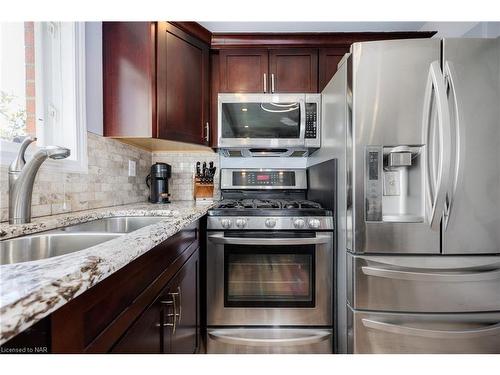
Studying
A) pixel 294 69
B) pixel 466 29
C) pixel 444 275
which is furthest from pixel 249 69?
pixel 444 275

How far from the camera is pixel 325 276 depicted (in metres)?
1.58

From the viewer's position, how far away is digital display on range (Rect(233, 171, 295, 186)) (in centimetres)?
224

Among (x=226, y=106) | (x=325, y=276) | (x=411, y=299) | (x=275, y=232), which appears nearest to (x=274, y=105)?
(x=226, y=106)

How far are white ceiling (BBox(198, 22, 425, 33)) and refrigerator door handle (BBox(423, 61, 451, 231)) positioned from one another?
973 mm

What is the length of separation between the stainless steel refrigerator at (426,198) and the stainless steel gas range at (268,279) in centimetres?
27

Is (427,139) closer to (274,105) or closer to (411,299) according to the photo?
(411,299)

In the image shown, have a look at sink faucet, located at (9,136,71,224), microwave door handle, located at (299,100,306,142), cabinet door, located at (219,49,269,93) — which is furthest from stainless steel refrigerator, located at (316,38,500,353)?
sink faucet, located at (9,136,71,224)

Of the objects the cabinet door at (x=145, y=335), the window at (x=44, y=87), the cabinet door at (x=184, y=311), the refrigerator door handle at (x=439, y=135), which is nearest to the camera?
the cabinet door at (x=145, y=335)

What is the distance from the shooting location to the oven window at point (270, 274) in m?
1.60

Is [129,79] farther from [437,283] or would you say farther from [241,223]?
[437,283]

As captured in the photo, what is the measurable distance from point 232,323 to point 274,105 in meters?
1.57

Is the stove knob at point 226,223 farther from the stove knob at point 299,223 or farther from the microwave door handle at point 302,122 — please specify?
the microwave door handle at point 302,122

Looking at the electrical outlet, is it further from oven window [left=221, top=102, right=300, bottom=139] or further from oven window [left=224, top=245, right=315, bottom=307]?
oven window [left=224, top=245, right=315, bottom=307]

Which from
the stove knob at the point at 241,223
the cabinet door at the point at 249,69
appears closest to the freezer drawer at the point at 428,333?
the stove knob at the point at 241,223
